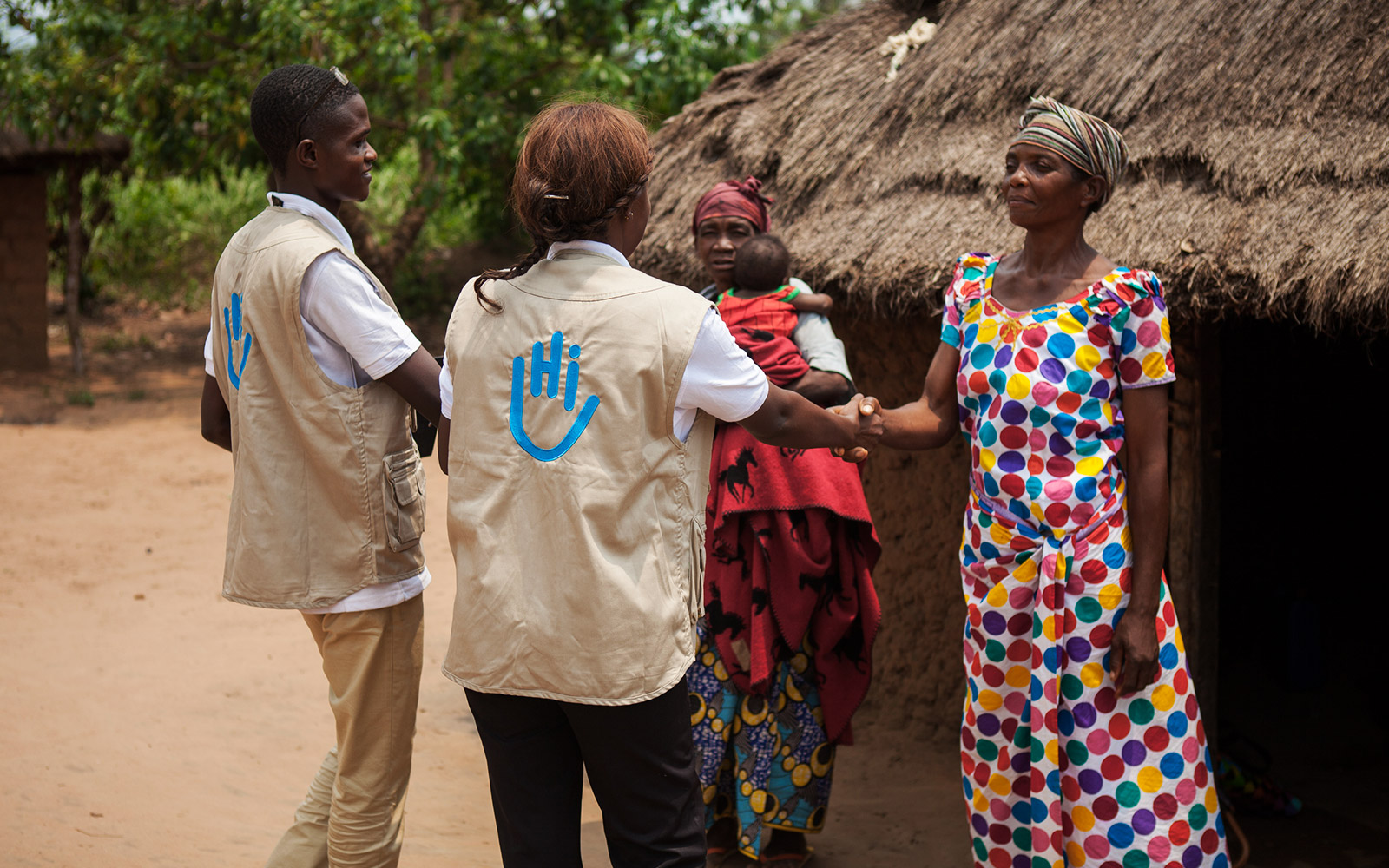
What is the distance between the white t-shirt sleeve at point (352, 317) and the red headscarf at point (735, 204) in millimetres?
1302

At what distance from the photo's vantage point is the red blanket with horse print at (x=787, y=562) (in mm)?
3105

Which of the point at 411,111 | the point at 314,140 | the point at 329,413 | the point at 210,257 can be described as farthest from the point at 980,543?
the point at 210,257

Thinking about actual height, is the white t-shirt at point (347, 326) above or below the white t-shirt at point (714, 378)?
above

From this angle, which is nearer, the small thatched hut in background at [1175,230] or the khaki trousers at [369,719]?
the khaki trousers at [369,719]

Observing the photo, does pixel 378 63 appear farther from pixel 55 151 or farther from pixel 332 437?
pixel 332 437

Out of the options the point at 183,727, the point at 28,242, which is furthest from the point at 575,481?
the point at 28,242

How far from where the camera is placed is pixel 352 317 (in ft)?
7.38

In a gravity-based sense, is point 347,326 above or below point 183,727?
above

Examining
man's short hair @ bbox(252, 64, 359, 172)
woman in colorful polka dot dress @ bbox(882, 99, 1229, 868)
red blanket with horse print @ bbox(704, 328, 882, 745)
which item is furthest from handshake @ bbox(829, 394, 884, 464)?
man's short hair @ bbox(252, 64, 359, 172)

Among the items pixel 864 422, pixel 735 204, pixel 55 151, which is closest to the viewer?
pixel 864 422

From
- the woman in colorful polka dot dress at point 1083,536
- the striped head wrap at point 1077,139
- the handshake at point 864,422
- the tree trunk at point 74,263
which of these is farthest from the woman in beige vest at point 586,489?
the tree trunk at point 74,263

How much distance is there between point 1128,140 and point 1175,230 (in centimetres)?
48

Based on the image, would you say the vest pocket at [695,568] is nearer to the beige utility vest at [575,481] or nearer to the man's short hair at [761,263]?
the beige utility vest at [575,481]

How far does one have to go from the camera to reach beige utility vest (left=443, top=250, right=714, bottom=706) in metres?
1.85
